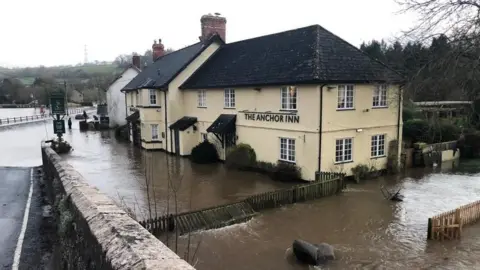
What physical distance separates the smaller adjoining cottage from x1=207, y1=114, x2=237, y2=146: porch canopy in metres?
24.6

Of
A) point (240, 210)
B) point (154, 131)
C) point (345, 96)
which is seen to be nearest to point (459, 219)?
point (240, 210)

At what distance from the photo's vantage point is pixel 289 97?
1950cm

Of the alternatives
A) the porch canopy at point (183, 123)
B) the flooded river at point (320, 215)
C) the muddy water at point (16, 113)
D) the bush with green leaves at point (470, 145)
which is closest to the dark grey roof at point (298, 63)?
the porch canopy at point (183, 123)

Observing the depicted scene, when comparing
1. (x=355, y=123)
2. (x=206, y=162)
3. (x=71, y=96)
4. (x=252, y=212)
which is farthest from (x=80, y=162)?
(x=71, y=96)

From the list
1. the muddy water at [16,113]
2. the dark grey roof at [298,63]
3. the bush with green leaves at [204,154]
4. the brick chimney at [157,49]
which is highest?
the brick chimney at [157,49]

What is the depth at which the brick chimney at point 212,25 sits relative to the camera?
30.2 metres

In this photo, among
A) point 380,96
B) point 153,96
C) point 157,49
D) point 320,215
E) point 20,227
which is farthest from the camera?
point 157,49

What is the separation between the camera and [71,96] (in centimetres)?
11719

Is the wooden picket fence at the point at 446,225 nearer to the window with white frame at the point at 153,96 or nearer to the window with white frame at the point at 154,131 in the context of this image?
the window with white frame at the point at 154,131

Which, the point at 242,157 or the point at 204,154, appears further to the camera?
the point at 204,154

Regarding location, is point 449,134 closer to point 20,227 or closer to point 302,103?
point 302,103

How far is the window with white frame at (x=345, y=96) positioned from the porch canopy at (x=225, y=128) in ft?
23.2

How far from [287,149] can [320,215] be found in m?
6.06

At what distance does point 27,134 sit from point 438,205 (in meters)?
44.7
